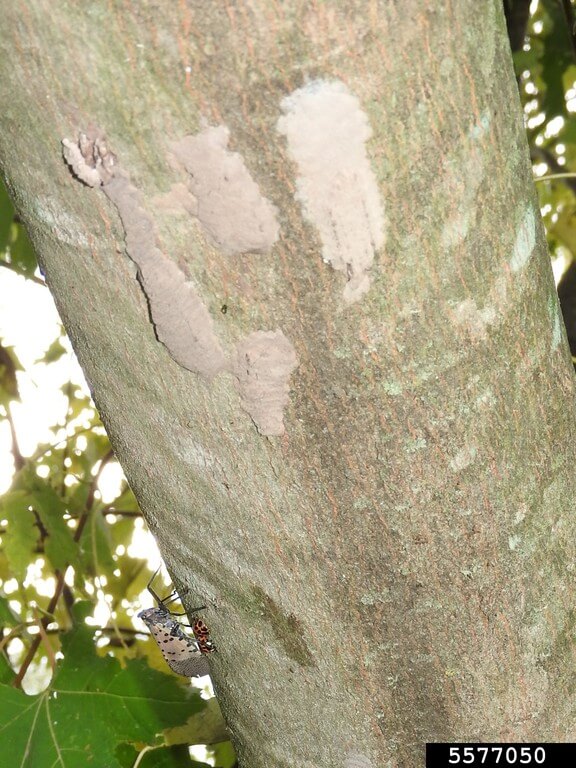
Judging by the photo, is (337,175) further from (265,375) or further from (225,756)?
(225,756)

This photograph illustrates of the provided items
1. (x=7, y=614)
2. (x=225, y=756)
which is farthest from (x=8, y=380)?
(x=225, y=756)

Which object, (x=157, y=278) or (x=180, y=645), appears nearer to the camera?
(x=157, y=278)

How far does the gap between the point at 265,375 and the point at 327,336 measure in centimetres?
6

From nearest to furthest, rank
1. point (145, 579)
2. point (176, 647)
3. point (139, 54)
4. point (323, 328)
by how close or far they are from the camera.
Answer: point (139, 54), point (323, 328), point (176, 647), point (145, 579)

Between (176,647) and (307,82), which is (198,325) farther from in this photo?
(176,647)

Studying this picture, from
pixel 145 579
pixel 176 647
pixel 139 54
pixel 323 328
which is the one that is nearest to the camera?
pixel 139 54

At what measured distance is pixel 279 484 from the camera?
0.69 metres

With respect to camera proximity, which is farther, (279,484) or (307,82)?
(279,484)

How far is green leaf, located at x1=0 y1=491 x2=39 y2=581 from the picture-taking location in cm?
164

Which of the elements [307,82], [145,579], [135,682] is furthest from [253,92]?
[145,579]

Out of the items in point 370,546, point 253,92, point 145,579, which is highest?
point 145,579

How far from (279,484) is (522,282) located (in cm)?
28

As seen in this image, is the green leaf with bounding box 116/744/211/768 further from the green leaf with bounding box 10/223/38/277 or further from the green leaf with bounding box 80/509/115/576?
the green leaf with bounding box 10/223/38/277

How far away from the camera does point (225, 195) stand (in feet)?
1.88
